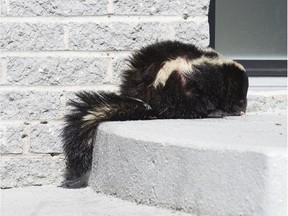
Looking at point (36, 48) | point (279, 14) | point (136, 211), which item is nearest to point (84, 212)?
point (136, 211)

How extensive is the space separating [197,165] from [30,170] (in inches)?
55.3

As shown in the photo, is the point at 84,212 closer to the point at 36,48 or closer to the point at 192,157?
the point at 192,157

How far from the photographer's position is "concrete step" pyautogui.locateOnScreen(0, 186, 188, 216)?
3518 mm

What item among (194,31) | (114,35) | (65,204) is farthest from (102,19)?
(65,204)

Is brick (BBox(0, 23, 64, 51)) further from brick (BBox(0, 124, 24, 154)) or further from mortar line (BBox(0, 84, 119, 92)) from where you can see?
brick (BBox(0, 124, 24, 154))

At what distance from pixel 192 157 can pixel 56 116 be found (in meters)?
1.30

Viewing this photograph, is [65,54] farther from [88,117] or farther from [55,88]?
[88,117]

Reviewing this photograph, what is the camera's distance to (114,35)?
443 cm

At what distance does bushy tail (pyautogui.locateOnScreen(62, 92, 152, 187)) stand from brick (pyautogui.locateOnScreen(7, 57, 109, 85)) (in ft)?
0.74

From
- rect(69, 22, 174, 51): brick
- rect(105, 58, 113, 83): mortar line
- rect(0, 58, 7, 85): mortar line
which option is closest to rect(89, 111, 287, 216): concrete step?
rect(105, 58, 113, 83): mortar line

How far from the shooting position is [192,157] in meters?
3.32

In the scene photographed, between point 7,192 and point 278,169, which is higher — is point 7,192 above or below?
below

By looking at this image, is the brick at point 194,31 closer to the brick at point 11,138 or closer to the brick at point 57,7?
the brick at point 57,7

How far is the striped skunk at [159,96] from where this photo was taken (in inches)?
161
